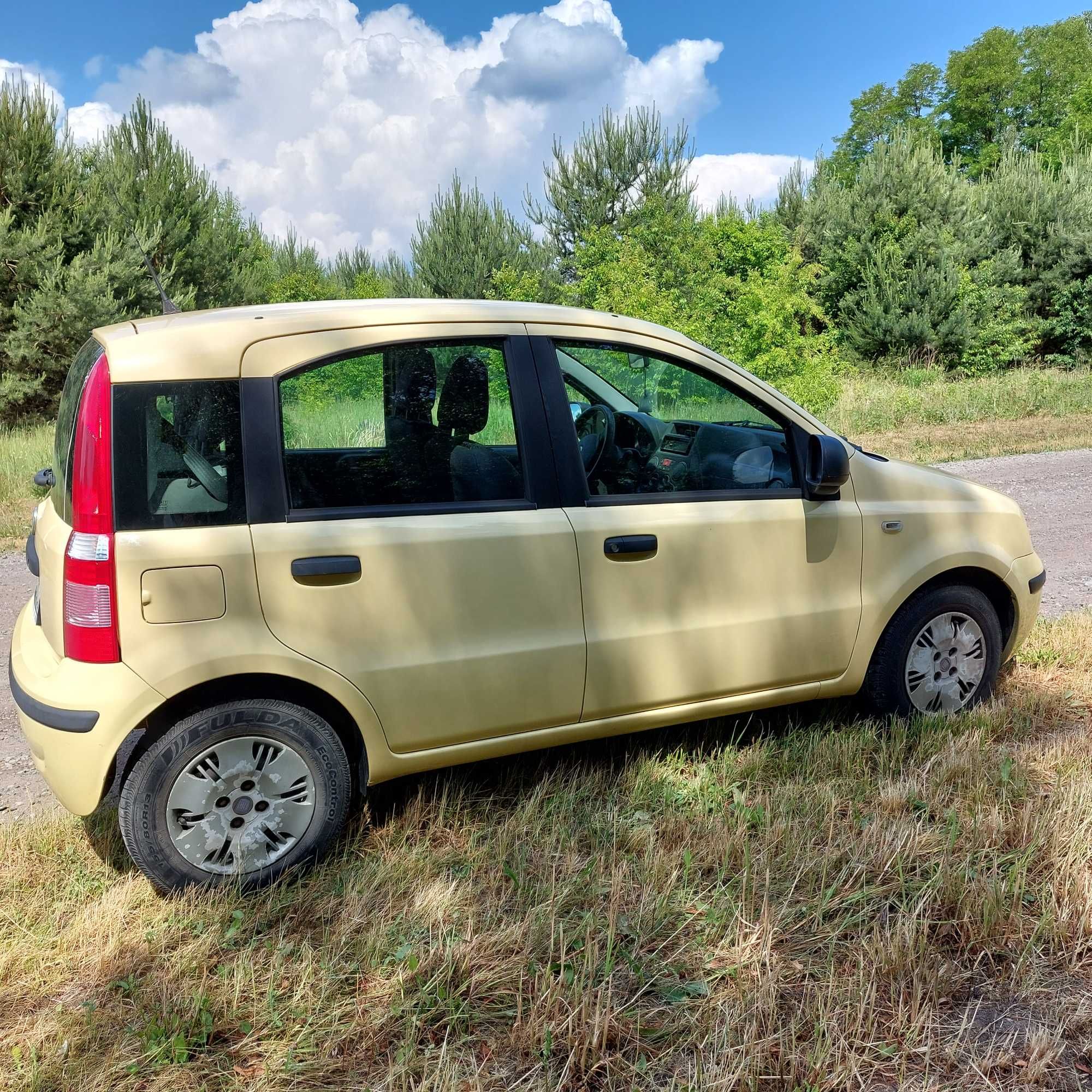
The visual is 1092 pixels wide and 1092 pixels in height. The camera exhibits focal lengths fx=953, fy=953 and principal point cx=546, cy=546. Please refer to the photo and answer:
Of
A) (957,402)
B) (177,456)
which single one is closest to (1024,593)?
(177,456)

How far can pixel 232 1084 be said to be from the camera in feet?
7.25

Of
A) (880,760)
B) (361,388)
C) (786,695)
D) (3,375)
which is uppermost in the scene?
(3,375)

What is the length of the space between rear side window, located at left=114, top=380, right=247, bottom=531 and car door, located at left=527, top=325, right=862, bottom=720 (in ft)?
3.56

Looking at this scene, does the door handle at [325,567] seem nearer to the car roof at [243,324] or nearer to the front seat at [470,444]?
the front seat at [470,444]

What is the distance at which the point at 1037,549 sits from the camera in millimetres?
7332

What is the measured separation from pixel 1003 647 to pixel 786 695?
1.20 metres

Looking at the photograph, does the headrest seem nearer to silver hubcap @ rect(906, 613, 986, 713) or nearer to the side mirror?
the side mirror

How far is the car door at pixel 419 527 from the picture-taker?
293 cm

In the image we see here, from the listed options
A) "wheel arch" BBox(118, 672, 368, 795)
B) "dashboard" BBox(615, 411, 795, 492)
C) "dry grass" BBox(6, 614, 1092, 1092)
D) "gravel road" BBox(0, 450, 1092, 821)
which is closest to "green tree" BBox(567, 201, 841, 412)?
"gravel road" BBox(0, 450, 1092, 821)

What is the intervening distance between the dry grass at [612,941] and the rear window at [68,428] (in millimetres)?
1189

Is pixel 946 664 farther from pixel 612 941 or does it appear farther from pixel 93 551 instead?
pixel 93 551

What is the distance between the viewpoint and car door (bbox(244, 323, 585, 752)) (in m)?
2.93

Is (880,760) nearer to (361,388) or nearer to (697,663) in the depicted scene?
(697,663)

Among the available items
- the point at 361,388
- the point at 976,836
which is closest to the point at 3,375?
the point at 361,388
